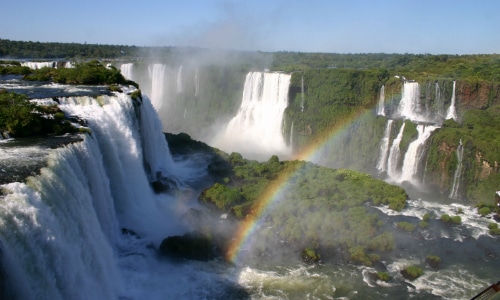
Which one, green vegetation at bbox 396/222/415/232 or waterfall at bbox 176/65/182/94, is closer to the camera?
green vegetation at bbox 396/222/415/232

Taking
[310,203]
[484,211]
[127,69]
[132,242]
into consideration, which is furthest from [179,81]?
[484,211]

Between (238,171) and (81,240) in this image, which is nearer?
(81,240)

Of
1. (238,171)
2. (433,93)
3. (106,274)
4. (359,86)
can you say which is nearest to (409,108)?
(433,93)

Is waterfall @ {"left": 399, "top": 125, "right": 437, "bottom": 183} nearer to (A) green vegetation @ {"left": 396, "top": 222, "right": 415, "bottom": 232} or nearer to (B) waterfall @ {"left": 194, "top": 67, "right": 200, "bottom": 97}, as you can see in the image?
(A) green vegetation @ {"left": 396, "top": 222, "right": 415, "bottom": 232}

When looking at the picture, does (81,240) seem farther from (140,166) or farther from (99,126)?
(140,166)

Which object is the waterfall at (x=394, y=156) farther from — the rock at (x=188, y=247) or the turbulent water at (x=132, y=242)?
the rock at (x=188, y=247)

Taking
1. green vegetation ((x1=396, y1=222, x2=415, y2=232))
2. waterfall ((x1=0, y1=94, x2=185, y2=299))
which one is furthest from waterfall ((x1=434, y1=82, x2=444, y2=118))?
waterfall ((x1=0, y1=94, x2=185, y2=299))
